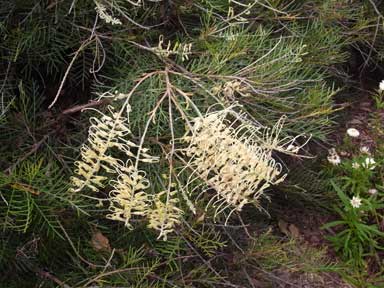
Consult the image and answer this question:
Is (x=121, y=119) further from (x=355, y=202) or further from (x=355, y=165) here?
(x=355, y=165)

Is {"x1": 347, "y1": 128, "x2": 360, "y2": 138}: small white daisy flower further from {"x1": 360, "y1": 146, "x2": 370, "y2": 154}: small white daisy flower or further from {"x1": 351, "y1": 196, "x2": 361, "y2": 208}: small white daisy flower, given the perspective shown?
{"x1": 351, "y1": 196, "x2": 361, "y2": 208}: small white daisy flower

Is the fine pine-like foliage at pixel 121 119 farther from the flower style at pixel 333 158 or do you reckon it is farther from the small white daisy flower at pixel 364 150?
the small white daisy flower at pixel 364 150

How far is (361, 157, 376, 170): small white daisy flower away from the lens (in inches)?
118

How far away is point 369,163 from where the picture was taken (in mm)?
3004

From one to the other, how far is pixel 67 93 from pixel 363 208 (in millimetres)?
1442

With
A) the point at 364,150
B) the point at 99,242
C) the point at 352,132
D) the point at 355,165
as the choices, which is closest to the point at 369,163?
the point at 355,165

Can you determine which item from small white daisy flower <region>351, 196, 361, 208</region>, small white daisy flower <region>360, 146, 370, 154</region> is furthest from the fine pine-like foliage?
small white daisy flower <region>360, 146, 370, 154</region>

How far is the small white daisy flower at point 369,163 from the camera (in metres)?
3.01

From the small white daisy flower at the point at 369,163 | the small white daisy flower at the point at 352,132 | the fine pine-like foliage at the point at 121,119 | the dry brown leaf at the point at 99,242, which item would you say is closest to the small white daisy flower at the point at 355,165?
the small white daisy flower at the point at 369,163

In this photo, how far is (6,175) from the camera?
6.13 ft

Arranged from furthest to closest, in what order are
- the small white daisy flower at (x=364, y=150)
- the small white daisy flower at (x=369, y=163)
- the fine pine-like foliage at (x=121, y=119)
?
the small white daisy flower at (x=364, y=150) < the small white daisy flower at (x=369, y=163) < the fine pine-like foliage at (x=121, y=119)

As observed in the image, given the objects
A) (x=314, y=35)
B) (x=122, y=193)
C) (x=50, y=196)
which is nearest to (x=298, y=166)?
(x=314, y=35)

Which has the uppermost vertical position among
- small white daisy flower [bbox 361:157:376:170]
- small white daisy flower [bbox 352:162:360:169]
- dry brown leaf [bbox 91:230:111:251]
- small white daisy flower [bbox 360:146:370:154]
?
dry brown leaf [bbox 91:230:111:251]

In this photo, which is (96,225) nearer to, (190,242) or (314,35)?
(190,242)
